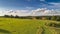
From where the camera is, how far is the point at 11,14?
2.44 metres

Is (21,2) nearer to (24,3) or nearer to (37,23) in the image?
(24,3)

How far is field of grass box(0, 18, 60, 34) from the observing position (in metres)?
2.36

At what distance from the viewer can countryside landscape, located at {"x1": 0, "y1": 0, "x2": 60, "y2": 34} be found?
2.38m

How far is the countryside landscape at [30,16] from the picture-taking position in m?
2.38

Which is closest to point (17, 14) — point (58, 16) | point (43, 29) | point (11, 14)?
point (11, 14)

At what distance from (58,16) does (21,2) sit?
A: 771mm

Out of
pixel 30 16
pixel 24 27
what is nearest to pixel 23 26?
pixel 24 27

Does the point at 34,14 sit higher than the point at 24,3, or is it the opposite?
the point at 24,3

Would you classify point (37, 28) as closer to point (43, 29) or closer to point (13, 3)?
point (43, 29)

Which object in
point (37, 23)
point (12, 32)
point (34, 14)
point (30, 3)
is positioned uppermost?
point (30, 3)

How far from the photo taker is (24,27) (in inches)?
94.6

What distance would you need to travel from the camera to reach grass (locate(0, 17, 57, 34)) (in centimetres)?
237

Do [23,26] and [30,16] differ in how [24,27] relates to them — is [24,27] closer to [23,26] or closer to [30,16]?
[23,26]

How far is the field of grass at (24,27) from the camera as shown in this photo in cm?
236
